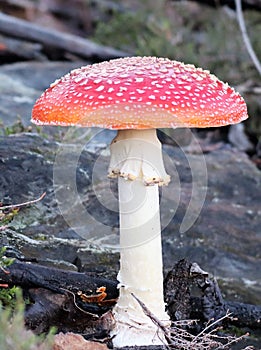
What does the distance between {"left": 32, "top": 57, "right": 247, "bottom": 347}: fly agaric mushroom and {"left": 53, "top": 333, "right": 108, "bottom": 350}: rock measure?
0.78 feet

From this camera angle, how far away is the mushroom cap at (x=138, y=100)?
Answer: 7.26ft

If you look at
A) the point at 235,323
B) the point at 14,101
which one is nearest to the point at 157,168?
the point at 235,323

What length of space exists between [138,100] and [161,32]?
5.50m

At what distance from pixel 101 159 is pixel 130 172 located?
1711 millimetres

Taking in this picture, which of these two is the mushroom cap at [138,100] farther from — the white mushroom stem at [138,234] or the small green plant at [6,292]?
the small green plant at [6,292]

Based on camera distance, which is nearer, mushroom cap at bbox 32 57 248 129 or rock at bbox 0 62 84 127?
mushroom cap at bbox 32 57 248 129

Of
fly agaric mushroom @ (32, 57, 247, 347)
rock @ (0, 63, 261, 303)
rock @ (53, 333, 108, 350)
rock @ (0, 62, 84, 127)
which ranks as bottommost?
rock @ (0, 62, 84, 127)

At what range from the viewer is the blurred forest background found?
679cm

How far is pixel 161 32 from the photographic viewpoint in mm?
7473

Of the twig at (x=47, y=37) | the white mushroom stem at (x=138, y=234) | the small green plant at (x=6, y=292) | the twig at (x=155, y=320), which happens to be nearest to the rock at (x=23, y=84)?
the twig at (x=47, y=37)

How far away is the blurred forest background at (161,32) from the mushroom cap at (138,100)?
11.9 feet

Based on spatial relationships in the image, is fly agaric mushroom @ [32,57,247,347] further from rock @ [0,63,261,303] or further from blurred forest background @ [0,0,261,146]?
blurred forest background @ [0,0,261,146]

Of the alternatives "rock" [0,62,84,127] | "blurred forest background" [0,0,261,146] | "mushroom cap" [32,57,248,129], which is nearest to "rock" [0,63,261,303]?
"rock" [0,62,84,127]

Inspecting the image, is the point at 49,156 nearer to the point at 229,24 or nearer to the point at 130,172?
the point at 130,172
